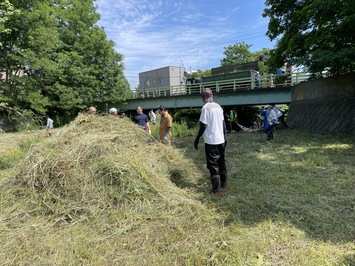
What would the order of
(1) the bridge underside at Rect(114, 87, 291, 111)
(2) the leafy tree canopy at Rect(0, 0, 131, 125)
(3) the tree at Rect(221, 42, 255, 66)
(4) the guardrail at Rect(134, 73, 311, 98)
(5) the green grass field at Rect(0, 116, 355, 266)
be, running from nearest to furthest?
(5) the green grass field at Rect(0, 116, 355, 266) → (4) the guardrail at Rect(134, 73, 311, 98) → (1) the bridge underside at Rect(114, 87, 291, 111) → (2) the leafy tree canopy at Rect(0, 0, 131, 125) → (3) the tree at Rect(221, 42, 255, 66)

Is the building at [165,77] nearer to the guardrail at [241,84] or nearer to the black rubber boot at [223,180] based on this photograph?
the guardrail at [241,84]

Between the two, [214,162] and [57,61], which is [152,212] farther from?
[57,61]

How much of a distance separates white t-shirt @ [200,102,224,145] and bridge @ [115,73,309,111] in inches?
507

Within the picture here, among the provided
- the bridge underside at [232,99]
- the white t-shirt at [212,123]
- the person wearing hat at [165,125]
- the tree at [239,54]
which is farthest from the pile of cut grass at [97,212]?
the tree at [239,54]

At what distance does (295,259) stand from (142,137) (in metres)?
3.86

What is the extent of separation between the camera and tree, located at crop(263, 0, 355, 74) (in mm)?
8211

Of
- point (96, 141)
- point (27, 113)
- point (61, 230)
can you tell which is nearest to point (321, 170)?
point (96, 141)

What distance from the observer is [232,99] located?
1905 cm

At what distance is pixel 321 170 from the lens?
5.04 meters

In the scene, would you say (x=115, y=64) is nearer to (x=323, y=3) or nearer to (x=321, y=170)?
(x=323, y=3)

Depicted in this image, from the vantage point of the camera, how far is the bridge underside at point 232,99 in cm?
1678

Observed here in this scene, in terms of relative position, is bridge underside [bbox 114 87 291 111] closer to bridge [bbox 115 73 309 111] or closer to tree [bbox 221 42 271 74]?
bridge [bbox 115 73 309 111]

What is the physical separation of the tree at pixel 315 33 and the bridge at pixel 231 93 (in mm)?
2944

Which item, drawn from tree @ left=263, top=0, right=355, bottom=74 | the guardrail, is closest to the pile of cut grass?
tree @ left=263, top=0, right=355, bottom=74
